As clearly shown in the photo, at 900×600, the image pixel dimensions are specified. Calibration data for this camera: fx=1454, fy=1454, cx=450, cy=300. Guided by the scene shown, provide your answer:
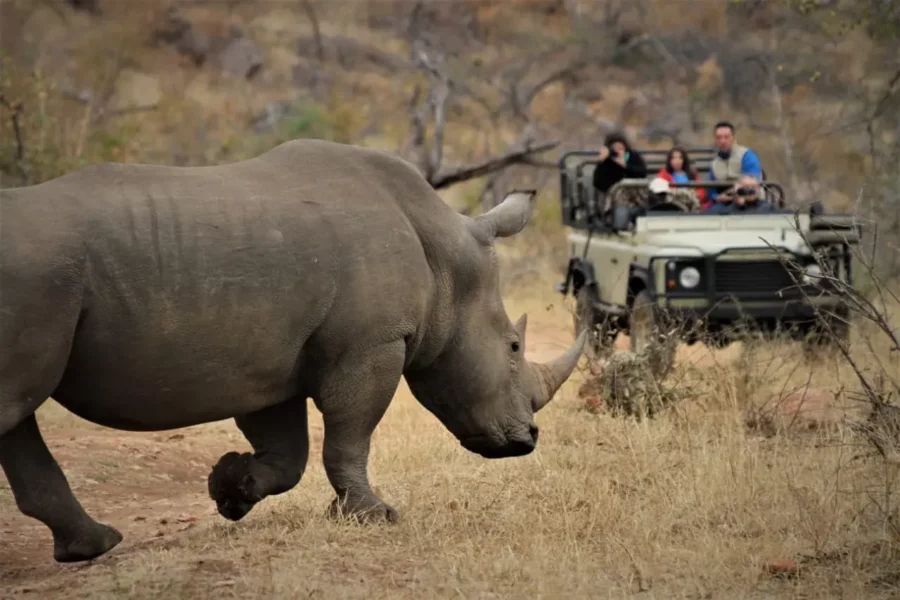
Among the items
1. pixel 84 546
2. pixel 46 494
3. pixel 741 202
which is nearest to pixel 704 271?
pixel 741 202

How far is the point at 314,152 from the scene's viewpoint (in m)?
6.47

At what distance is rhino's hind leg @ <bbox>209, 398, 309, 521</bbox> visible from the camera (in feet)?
21.1

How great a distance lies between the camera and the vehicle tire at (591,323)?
10633 mm

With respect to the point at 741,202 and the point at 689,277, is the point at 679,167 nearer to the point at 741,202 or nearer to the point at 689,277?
the point at 741,202

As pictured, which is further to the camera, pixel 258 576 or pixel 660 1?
pixel 660 1

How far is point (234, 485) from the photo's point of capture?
644 cm

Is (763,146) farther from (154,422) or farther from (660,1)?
(154,422)

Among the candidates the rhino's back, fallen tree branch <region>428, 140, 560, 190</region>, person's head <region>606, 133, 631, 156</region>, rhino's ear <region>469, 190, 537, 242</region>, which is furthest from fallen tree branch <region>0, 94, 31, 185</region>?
the rhino's back

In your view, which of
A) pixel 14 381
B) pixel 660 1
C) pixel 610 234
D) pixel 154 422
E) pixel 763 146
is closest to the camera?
pixel 14 381

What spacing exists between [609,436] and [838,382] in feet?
7.72

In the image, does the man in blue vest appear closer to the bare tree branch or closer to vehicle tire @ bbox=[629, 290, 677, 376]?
vehicle tire @ bbox=[629, 290, 677, 376]

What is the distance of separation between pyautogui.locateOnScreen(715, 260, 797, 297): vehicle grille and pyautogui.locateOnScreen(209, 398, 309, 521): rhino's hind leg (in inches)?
224

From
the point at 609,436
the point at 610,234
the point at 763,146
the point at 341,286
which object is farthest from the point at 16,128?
the point at 763,146

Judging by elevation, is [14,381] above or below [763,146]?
above
